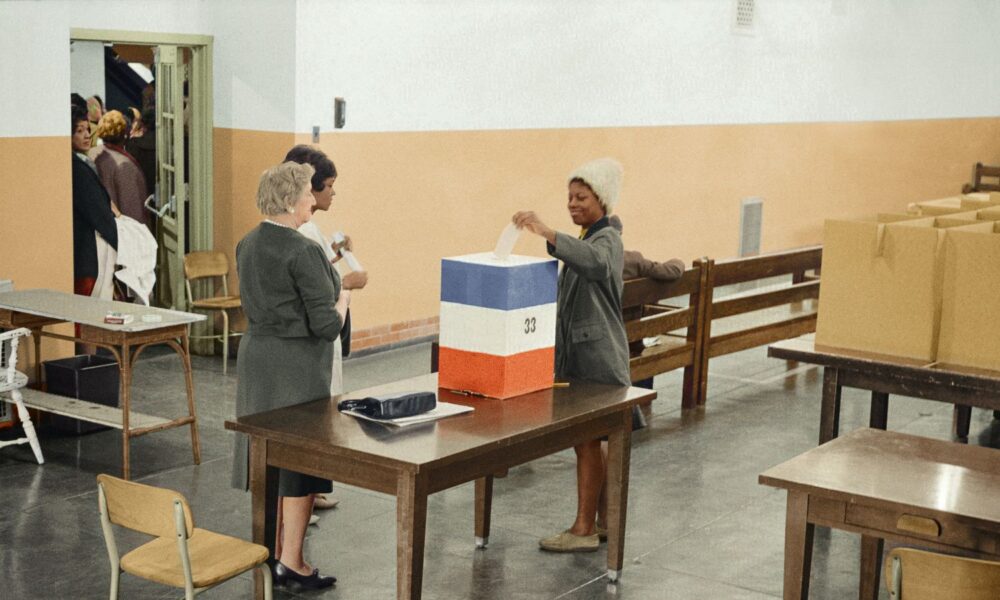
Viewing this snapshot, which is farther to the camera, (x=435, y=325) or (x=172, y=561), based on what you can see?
(x=435, y=325)

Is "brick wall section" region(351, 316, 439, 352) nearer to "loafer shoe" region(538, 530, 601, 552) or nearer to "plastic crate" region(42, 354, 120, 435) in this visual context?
"plastic crate" region(42, 354, 120, 435)

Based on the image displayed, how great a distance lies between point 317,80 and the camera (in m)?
9.23

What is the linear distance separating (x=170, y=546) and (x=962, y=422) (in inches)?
214

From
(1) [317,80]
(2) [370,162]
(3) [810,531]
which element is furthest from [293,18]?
(3) [810,531]

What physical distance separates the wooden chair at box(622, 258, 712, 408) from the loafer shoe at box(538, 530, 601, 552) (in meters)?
2.00

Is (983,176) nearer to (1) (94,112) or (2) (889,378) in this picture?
(1) (94,112)

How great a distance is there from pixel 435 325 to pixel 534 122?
2.03m

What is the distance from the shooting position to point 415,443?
4344mm

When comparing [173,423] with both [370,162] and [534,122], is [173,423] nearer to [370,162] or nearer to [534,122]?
[370,162]

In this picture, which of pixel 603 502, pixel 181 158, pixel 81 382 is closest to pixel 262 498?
pixel 603 502

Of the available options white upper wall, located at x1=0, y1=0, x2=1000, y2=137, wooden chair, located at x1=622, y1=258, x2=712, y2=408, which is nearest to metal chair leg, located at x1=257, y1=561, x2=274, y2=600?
wooden chair, located at x1=622, y1=258, x2=712, y2=408

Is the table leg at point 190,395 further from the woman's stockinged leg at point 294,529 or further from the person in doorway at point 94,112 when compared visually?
the person in doorway at point 94,112

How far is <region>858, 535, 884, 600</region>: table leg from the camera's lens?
16.1ft

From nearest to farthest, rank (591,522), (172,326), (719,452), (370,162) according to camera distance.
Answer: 1. (591,522)
2. (172,326)
3. (719,452)
4. (370,162)
